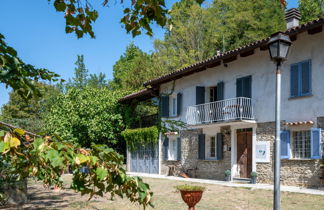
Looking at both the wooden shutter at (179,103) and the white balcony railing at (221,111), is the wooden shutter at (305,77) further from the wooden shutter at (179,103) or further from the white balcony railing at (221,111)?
the wooden shutter at (179,103)

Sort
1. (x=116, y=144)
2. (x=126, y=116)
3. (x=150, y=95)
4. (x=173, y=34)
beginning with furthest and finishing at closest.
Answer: (x=173, y=34)
(x=116, y=144)
(x=126, y=116)
(x=150, y=95)

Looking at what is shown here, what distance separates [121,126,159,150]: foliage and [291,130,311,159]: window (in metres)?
8.81

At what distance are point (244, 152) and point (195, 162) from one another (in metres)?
3.18

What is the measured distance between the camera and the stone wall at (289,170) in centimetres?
1264

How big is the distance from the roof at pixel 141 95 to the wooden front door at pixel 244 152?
6.89 m

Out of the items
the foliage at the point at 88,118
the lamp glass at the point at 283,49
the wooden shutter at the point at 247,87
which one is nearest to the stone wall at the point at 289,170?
the wooden shutter at the point at 247,87

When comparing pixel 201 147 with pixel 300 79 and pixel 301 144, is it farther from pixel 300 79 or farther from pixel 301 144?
pixel 300 79

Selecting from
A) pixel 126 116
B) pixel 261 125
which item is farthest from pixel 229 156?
pixel 126 116

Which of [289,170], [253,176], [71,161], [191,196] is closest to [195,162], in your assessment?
[253,176]

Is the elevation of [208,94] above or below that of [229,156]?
above

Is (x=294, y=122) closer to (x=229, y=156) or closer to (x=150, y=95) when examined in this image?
(x=229, y=156)

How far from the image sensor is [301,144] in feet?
43.7

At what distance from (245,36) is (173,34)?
22.7 ft

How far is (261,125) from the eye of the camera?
579 inches
